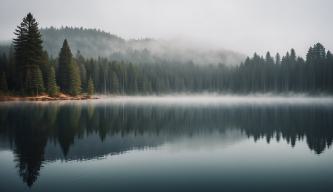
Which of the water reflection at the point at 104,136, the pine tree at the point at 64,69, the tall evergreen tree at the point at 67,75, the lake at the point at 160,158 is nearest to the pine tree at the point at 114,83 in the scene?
the tall evergreen tree at the point at 67,75

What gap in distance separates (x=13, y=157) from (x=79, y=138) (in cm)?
665

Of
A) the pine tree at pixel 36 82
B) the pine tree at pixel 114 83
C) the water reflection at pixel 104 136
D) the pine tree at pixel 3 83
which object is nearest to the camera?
the water reflection at pixel 104 136

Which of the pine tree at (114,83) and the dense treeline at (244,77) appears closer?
the dense treeline at (244,77)

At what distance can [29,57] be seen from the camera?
77.8 m

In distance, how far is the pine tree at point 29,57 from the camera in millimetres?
76188

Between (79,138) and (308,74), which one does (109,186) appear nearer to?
(79,138)

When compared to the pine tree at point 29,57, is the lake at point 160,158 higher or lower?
lower

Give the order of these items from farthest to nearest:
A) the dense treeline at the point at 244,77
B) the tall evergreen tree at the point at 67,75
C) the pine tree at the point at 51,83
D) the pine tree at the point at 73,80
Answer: the dense treeline at the point at 244,77 < the tall evergreen tree at the point at 67,75 < the pine tree at the point at 73,80 < the pine tree at the point at 51,83

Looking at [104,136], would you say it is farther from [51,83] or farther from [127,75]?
[127,75]

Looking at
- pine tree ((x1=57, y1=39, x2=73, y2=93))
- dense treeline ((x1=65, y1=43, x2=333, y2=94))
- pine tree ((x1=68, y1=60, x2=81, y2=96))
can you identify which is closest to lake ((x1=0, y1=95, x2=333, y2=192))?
pine tree ((x1=68, y1=60, x2=81, y2=96))

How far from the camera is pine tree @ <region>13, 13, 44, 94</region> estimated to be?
76.2 meters

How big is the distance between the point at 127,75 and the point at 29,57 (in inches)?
3031

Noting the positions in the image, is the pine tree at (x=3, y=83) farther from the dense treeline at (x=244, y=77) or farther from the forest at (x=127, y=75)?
the dense treeline at (x=244, y=77)

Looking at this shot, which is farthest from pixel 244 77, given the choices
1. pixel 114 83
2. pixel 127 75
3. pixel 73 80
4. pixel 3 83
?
pixel 3 83
